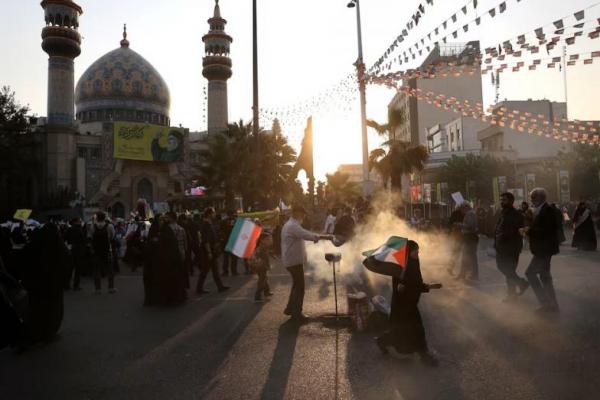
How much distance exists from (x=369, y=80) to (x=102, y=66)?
51.0 metres

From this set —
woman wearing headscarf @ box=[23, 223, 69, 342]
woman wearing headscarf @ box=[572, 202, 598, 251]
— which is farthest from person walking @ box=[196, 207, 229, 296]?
woman wearing headscarf @ box=[572, 202, 598, 251]

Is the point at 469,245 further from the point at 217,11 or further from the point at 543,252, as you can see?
the point at 217,11

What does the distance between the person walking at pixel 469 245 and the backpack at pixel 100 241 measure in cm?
735

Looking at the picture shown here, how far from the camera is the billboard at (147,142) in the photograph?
4972 cm

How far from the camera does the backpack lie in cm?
1065

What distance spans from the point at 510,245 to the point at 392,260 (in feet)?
11.7

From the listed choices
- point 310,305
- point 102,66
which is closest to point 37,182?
point 102,66

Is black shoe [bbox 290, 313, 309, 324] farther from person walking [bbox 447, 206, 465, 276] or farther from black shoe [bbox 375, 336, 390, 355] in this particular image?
person walking [bbox 447, 206, 465, 276]

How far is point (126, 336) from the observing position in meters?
6.49

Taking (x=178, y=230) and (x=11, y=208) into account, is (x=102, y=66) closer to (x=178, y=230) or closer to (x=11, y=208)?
(x=11, y=208)

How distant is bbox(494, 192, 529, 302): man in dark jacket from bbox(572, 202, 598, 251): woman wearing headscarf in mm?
9253

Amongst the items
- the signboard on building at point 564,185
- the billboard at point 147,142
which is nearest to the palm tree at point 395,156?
the signboard on building at point 564,185

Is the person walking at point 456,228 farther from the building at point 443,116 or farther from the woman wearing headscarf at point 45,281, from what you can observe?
the building at point 443,116

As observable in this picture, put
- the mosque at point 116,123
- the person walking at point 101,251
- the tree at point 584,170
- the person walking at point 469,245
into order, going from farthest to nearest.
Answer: the mosque at point 116,123
the tree at point 584,170
the person walking at point 101,251
the person walking at point 469,245
